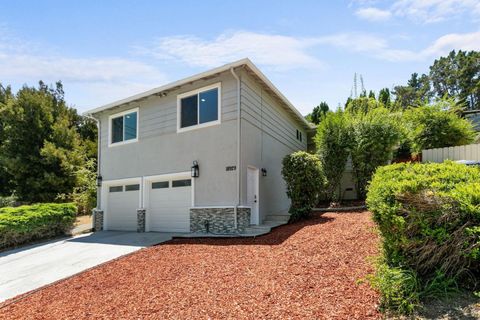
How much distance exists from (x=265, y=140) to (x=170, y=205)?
4071 millimetres

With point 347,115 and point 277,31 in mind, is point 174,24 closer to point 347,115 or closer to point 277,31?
point 277,31

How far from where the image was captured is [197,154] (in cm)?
1018

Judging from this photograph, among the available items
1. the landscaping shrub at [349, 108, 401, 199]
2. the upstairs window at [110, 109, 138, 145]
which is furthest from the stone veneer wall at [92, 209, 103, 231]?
the landscaping shrub at [349, 108, 401, 199]

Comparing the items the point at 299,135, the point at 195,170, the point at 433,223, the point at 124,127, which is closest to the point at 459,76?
the point at 299,135

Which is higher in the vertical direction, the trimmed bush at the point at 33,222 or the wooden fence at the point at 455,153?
the wooden fence at the point at 455,153

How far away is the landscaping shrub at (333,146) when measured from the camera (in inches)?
419

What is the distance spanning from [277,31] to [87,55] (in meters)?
6.63

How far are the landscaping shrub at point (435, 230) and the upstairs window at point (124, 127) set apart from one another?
10.4m

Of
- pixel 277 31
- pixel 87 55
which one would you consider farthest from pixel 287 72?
pixel 87 55

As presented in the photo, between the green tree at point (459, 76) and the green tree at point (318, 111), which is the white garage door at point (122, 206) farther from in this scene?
the green tree at point (459, 76)

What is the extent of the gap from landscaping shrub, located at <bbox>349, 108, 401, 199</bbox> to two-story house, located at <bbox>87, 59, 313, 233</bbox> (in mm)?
3010

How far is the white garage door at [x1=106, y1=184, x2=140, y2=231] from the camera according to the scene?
1193cm

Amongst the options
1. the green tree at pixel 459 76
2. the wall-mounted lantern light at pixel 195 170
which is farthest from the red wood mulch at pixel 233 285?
the green tree at pixel 459 76

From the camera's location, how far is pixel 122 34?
9703mm
